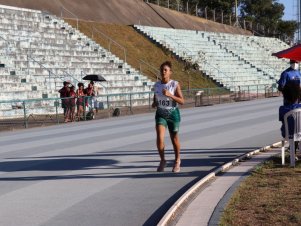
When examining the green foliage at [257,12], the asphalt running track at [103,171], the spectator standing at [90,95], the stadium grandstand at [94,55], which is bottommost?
the asphalt running track at [103,171]

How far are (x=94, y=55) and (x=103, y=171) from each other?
2797cm

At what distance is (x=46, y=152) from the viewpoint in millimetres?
13836

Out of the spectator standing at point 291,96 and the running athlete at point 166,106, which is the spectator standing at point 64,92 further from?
the spectator standing at point 291,96

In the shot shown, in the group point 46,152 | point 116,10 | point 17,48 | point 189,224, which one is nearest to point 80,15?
point 116,10

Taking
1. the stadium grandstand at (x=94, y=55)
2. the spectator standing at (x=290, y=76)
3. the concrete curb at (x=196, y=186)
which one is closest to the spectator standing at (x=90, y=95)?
the stadium grandstand at (x=94, y=55)

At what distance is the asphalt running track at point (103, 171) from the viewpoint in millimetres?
7406

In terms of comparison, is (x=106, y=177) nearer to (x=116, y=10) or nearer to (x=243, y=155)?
(x=243, y=155)

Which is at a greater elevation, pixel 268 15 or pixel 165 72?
pixel 268 15

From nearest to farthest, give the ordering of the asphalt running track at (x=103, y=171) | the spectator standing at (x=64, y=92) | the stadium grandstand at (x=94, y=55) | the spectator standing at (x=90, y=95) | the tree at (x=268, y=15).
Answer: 1. the asphalt running track at (x=103, y=171)
2. the spectator standing at (x=64, y=92)
3. the spectator standing at (x=90, y=95)
4. the stadium grandstand at (x=94, y=55)
5. the tree at (x=268, y=15)

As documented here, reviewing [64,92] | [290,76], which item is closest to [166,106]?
[290,76]

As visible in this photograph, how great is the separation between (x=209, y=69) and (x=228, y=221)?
143ft

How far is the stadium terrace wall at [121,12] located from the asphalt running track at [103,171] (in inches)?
1292

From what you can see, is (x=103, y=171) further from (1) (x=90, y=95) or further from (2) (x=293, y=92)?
(1) (x=90, y=95)

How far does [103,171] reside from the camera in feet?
34.8
